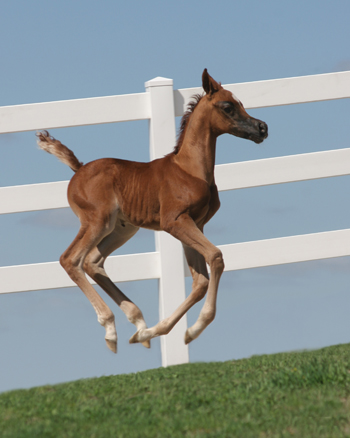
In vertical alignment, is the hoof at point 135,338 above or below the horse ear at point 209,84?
below

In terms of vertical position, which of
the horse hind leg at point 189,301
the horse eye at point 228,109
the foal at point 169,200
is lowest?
the horse hind leg at point 189,301

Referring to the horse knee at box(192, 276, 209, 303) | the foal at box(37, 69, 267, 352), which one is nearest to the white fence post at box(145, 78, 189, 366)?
the foal at box(37, 69, 267, 352)

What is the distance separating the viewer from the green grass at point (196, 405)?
283 cm

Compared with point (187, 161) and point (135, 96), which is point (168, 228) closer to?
point (187, 161)

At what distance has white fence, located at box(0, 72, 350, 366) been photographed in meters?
5.59

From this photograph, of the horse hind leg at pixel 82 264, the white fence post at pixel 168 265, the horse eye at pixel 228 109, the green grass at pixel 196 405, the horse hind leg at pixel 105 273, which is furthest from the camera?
the white fence post at pixel 168 265

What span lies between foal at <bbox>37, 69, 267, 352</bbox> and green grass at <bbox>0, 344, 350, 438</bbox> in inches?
15.1

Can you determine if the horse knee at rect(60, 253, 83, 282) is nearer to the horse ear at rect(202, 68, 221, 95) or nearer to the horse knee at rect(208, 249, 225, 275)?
the horse knee at rect(208, 249, 225, 275)

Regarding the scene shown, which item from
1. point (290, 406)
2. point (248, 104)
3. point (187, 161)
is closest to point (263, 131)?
point (187, 161)

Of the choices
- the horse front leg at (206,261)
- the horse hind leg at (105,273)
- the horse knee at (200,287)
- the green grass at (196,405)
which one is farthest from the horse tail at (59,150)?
the green grass at (196,405)

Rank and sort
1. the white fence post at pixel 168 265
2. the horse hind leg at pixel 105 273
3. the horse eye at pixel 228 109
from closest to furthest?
the horse eye at pixel 228 109 < the horse hind leg at pixel 105 273 < the white fence post at pixel 168 265

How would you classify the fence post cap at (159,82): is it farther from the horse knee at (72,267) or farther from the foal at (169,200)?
the horse knee at (72,267)

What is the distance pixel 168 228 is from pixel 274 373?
112 cm

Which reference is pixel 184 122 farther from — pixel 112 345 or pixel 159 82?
pixel 159 82
